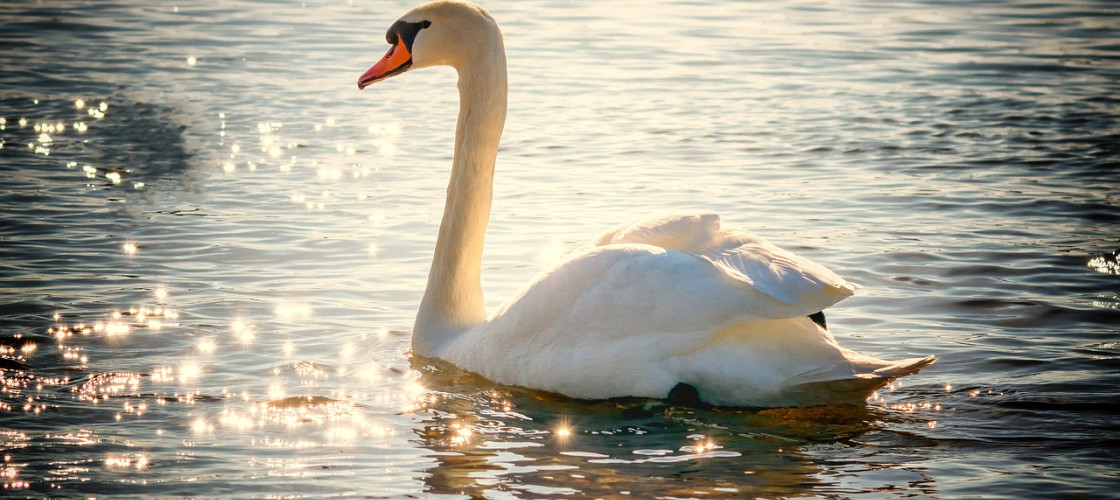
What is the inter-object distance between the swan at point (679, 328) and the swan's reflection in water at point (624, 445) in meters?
0.15

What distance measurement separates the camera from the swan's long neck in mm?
7340

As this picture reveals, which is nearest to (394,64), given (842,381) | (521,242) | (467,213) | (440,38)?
(440,38)

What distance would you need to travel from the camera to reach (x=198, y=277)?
29.0ft

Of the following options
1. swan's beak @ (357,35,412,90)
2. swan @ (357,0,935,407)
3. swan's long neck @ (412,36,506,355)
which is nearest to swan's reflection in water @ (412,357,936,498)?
swan @ (357,0,935,407)

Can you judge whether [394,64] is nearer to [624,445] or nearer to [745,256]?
[745,256]

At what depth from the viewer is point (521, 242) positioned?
9891 mm

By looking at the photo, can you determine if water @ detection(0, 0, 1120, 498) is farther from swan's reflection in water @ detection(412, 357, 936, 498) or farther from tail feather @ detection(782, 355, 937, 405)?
tail feather @ detection(782, 355, 937, 405)

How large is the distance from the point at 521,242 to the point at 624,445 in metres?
4.04

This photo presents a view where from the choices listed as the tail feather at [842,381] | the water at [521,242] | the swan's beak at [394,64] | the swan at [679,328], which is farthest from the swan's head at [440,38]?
the tail feather at [842,381]

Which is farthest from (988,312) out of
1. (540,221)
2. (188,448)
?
(188,448)

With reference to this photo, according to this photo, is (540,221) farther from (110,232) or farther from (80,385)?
(80,385)

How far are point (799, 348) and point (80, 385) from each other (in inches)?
140

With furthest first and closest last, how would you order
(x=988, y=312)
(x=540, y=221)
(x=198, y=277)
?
(x=540, y=221) → (x=198, y=277) → (x=988, y=312)

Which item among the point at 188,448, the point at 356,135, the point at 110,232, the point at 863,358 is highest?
the point at 356,135
